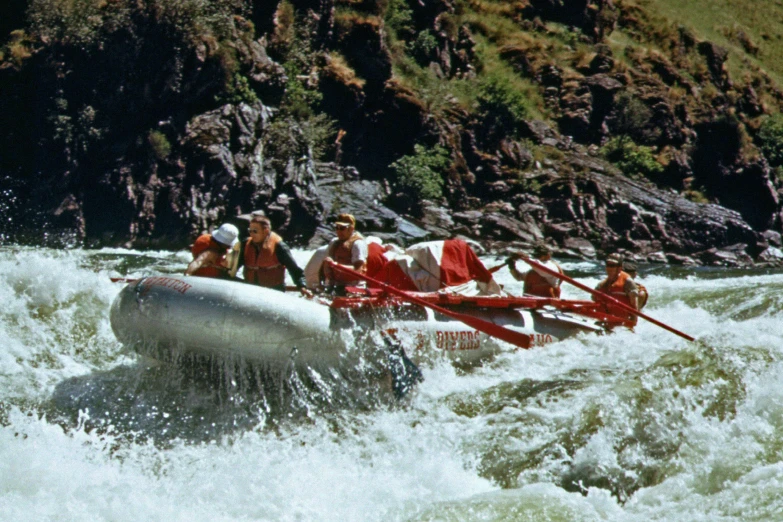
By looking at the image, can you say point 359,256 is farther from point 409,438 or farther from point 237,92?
point 237,92

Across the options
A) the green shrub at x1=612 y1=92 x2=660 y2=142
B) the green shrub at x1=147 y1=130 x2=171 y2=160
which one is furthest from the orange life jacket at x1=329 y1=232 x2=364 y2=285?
the green shrub at x1=612 y1=92 x2=660 y2=142

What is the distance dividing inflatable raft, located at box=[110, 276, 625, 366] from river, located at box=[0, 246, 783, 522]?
344 mm

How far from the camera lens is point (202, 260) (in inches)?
295

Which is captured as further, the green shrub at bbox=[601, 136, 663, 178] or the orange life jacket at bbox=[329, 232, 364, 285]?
the green shrub at bbox=[601, 136, 663, 178]

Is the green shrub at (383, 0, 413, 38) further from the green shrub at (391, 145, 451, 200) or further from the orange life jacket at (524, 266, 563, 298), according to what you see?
the orange life jacket at (524, 266, 563, 298)

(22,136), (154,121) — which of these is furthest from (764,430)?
(22,136)

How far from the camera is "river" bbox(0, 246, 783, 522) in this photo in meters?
5.27

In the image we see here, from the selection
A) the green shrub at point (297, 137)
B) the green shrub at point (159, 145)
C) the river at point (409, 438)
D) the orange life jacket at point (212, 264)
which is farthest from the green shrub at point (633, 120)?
the orange life jacket at point (212, 264)

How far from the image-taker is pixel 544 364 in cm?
800

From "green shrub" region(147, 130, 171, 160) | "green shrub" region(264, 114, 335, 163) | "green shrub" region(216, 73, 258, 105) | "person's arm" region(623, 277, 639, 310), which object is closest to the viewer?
"person's arm" region(623, 277, 639, 310)

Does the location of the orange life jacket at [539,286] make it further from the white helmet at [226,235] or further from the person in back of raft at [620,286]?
the white helmet at [226,235]

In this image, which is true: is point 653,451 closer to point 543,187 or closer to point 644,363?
point 644,363

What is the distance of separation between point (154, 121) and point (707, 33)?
26440 millimetres

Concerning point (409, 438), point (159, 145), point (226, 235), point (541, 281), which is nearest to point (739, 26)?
point (159, 145)
